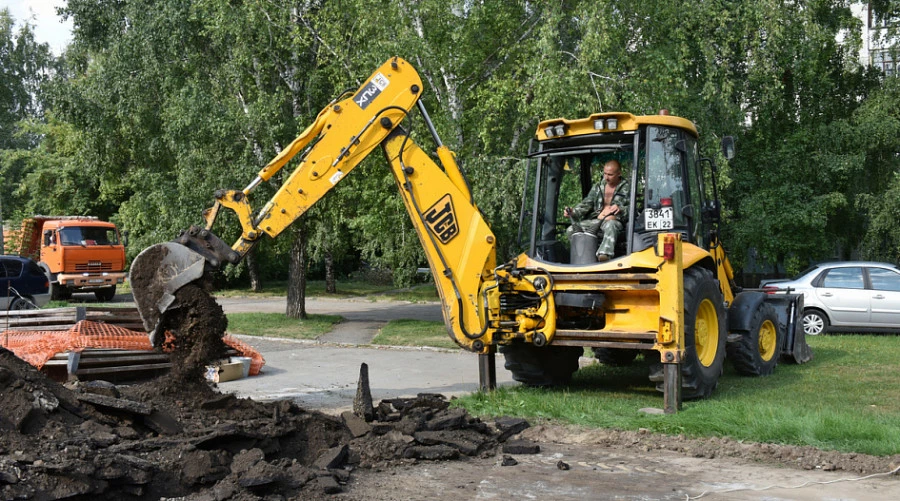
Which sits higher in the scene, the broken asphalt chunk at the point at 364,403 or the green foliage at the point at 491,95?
the green foliage at the point at 491,95

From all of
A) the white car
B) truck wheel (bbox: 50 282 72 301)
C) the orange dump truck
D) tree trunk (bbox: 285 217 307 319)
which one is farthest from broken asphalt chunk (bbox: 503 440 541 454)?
truck wheel (bbox: 50 282 72 301)

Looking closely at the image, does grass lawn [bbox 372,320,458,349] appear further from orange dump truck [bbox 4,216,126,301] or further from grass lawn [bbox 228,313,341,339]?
orange dump truck [bbox 4,216,126,301]

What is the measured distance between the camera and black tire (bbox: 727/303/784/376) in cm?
1158

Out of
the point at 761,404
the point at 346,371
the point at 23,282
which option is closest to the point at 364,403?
the point at 761,404

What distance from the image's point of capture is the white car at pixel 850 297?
17109mm

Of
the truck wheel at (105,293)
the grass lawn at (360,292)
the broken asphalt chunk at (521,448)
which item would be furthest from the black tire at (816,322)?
the truck wheel at (105,293)

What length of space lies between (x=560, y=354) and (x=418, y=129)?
6.94 metres

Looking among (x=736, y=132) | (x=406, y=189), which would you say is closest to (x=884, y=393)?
(x=406, y=189)

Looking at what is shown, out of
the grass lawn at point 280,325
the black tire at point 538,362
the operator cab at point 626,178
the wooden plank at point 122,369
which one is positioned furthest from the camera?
the grass lawn at point 280,325

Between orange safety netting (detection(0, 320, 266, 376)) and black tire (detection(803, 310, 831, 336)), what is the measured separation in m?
12.9

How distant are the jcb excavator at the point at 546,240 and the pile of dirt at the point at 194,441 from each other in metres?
1.44

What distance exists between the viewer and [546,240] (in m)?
10.7

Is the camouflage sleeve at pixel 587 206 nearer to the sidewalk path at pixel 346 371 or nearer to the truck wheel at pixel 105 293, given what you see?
the sidewalk path at pixel 346 371

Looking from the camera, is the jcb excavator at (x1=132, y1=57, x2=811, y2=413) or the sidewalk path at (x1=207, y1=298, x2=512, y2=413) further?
the sidewalk path at (x1=207, y1=298, x2=512, y2=413)
